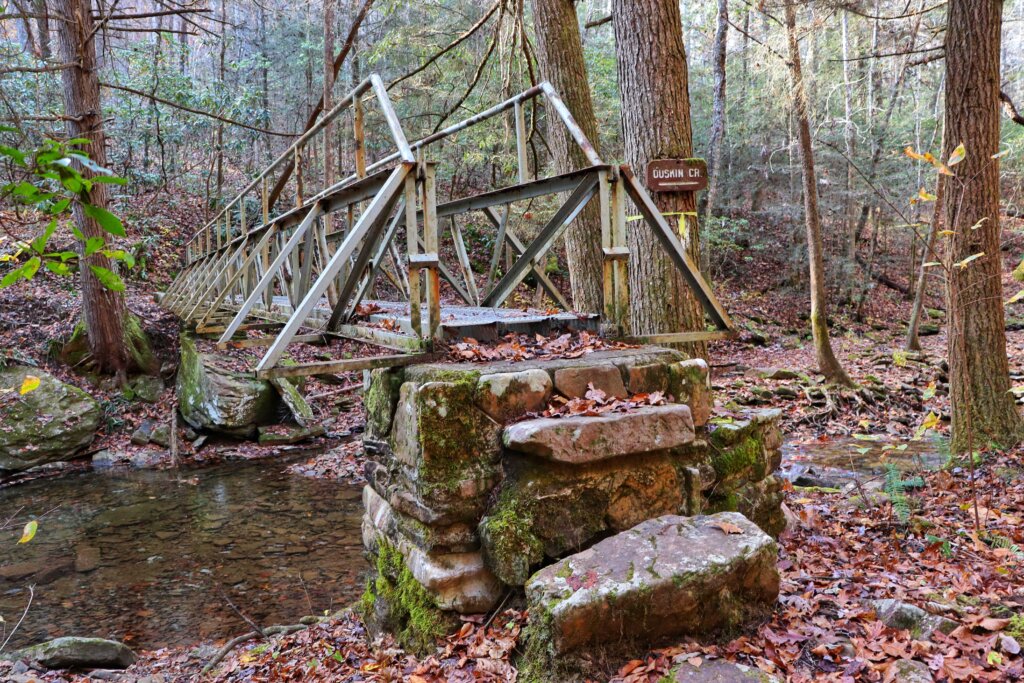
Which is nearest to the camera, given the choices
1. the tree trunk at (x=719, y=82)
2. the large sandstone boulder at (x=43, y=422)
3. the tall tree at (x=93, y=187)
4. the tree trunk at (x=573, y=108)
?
the tree trunk at (x=573, y=108)

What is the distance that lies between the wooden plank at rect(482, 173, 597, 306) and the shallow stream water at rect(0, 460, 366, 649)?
283cm

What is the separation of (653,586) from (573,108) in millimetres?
5732

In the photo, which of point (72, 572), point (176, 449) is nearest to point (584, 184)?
point (72, 572)

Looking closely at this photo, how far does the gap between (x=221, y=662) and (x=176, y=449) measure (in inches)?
244

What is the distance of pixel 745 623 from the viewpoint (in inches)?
115

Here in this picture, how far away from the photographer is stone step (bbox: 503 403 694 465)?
3031mm

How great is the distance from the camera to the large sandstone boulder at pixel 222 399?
997 cm

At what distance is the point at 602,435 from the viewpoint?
310cm

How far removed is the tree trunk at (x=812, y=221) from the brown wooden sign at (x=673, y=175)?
605 cm

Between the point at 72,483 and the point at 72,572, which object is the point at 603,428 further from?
the point at 72,483

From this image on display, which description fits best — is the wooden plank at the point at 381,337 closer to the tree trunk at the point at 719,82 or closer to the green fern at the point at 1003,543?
the green fern at the point at 1003,543

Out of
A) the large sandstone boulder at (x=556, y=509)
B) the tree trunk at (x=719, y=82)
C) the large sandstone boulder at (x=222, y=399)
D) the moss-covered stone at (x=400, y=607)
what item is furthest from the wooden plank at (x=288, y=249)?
the tree trunk at (x=719, y=82)

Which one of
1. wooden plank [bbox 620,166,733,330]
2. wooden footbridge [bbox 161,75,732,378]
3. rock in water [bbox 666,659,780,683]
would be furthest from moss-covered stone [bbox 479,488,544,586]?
wooden plank [bbox 620,166,733,330]

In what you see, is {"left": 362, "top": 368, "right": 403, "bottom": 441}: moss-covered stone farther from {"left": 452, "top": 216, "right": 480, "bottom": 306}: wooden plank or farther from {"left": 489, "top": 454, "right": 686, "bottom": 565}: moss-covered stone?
{"left": 452, "top": 216, "right": 480, "bottom": 306}: wooden plank
